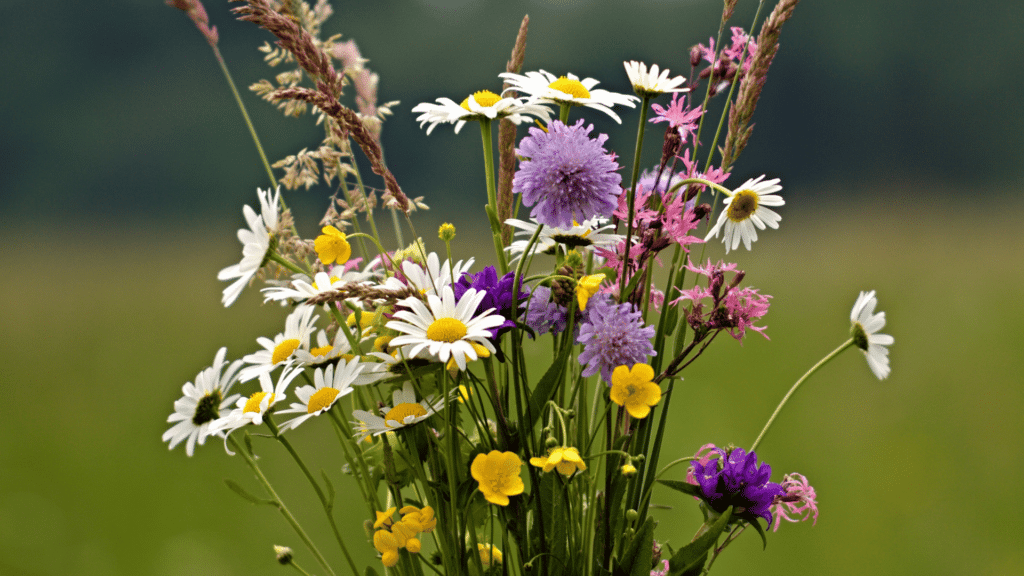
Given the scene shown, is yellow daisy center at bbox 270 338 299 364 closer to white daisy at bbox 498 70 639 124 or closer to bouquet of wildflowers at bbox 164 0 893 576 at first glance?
bouquet of wildflowers at bbox 164 0 893 576

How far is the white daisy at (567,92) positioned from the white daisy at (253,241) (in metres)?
0.20

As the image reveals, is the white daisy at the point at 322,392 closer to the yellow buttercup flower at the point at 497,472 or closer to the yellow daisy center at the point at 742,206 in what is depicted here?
the yellow buttercup flower at the point at 497,472

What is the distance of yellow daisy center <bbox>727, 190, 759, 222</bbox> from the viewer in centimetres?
52

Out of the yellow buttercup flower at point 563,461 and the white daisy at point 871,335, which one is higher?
the white daisy at point 871,335

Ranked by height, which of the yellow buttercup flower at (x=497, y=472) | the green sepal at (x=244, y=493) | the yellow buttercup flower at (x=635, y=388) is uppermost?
the yellow buttercup flower at (x=635, y=388)

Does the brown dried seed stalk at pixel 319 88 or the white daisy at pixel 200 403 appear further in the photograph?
the white daisy at pixel 200 403

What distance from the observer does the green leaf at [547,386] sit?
49 cm

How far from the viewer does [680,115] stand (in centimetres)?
54

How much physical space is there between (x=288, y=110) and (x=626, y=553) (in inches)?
17.9

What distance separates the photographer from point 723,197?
0.58 metres

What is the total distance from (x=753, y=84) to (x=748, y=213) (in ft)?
0.34

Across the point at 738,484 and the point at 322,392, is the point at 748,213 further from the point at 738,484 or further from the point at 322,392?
the point at 322,392

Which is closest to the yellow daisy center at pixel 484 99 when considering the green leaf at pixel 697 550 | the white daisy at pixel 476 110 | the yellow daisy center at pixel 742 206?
the white daisy at pixel 476 110

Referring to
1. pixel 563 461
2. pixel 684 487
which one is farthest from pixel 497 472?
pixel 684 487
